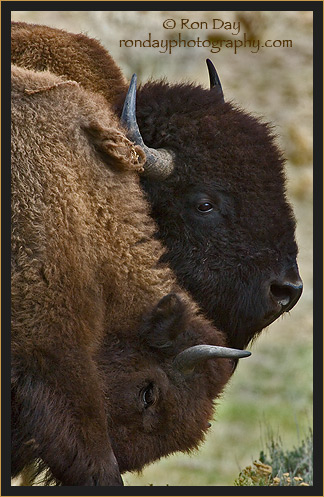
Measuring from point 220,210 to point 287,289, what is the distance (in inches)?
21.9

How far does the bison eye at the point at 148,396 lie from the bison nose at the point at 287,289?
0.94 m

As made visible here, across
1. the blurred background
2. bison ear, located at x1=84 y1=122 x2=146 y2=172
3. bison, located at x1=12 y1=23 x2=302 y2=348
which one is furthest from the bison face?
the blurred background

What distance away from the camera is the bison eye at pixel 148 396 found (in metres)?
3.82

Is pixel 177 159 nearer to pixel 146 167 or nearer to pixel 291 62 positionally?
pixel 146 167

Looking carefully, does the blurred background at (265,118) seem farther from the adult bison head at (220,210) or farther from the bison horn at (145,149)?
the bison horn at (145,149)

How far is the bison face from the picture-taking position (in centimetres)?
377

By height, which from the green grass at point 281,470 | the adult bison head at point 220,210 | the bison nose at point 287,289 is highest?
the adult bison head at point 220,210

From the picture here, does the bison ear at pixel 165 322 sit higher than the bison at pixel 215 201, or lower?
lower

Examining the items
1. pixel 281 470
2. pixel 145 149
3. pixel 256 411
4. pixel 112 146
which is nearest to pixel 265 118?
pixel 256 411

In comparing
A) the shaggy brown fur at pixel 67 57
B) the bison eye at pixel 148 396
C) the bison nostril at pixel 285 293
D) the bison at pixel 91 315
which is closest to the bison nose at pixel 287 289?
the bison nostril at pixel 285 293

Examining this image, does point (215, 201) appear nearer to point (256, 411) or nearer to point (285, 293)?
point (285, 293)

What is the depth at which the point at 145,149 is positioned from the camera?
4211 millimetres

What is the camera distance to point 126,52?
1090cm

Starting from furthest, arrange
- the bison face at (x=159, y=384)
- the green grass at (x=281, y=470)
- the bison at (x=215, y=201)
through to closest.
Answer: the green grass at (x=281, y=470) → the bison at (x=215, y=201) → the bison face at (x=159, y=384)
